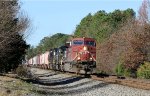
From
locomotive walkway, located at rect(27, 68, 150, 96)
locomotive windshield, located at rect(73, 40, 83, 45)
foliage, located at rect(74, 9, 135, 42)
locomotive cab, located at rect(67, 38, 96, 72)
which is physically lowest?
locomotive walkway, located at rect(27, 68, 150, 96)

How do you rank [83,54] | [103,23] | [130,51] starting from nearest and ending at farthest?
[83,54]
[130,51]
[103,23]

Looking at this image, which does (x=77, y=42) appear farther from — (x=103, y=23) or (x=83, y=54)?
(x=103, y=23)

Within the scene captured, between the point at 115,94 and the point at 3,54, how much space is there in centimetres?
2220

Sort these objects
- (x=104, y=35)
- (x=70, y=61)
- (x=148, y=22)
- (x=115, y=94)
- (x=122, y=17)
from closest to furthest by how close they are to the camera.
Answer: (x=115, y=94)
(x=70, y=61)
(x=148, y=22)
(x=104, y=35)
(x=122, y=17)

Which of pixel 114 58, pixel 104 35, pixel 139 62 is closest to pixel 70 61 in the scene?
pixel 139 62

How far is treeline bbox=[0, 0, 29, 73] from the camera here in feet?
106

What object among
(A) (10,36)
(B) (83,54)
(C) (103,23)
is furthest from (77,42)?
(C) (103,23)

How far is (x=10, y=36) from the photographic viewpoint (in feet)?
120

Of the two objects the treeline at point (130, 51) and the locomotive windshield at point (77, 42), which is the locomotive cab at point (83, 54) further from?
the treeline at point (130, 51)

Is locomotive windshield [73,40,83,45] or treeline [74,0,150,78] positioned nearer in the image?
locomotive windshield [73,40,83,45]

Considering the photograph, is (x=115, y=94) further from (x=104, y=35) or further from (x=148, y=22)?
(x=104, y=35)

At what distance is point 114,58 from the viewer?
59.8 metres

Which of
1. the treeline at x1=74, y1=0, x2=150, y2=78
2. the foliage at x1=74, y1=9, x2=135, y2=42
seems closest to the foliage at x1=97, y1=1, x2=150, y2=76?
the treeline at x1=74, y1=0, x2=150, y2=78

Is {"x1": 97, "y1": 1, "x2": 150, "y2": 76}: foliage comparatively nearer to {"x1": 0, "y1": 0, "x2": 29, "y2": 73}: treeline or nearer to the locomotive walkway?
{"x1": 0, "y1": 0, "x2": 29, "y2": 73}: treeline
